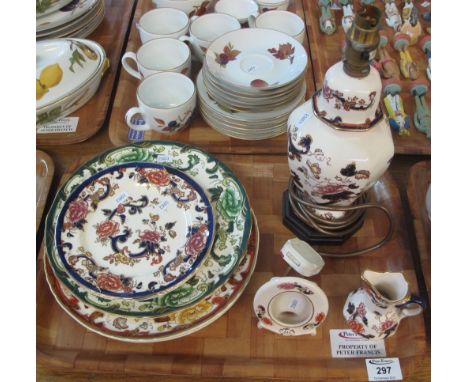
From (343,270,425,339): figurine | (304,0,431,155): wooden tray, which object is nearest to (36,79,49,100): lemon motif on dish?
(304,0,431,155): wooden tray

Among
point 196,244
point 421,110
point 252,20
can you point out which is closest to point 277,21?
point 252,20

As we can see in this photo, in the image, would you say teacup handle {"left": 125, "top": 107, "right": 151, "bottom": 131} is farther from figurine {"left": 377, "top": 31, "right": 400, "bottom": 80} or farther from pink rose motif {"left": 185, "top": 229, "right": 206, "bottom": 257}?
figurine {"left": 377, "top": 31, "right": 400, "bottom": 80}

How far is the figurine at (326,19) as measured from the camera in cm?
102

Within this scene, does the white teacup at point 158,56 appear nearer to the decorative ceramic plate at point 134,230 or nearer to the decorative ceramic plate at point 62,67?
the decorative ceramic plate at point 62,67

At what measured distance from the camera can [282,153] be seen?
2.68 ft

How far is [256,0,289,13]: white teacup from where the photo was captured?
3.25 ft

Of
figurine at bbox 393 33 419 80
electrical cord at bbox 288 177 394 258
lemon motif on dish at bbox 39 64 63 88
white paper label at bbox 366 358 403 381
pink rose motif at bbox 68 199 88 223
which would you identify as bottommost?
white paper label at bbox 366 358 403 381

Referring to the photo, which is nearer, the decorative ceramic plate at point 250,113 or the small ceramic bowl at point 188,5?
the decorative ceramic plate at point 250,113

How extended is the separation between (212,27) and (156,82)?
23cm

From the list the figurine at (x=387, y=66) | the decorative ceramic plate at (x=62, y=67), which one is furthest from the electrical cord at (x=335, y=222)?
the decorative ceramic plate at (x=62, y=67)

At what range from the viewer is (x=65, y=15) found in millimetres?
946

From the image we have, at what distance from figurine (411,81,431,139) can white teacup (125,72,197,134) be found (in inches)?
17.5

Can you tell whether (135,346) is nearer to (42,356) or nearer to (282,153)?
(42,356)

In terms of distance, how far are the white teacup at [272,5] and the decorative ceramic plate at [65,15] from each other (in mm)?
394
